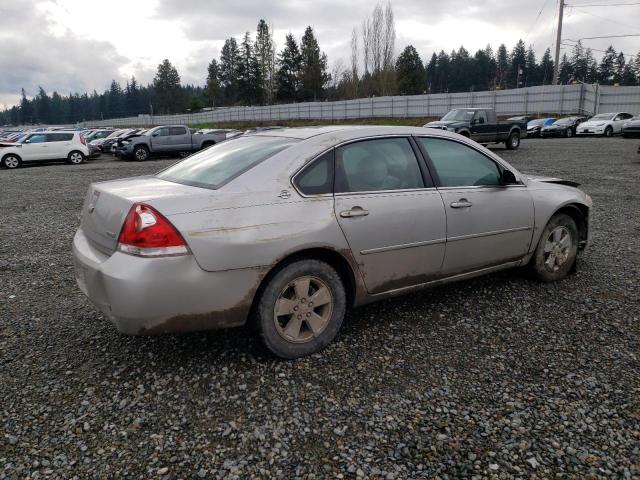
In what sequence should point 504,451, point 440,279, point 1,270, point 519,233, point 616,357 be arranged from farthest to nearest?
point 1,270 → point 519,233 → point 440,279 → point 616,357 → point 504,451

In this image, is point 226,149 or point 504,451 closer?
point 504,451

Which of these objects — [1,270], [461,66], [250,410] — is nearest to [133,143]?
[1,270]

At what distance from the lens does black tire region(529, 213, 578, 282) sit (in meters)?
4.54

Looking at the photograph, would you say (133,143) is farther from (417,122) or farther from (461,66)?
(461,66)

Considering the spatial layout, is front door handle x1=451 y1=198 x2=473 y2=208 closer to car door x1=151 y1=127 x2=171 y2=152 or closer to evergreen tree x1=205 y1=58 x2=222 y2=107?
car door x1=151 y1=127 x2=171 y2=152

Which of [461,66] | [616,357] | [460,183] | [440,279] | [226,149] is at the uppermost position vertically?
[461,66]

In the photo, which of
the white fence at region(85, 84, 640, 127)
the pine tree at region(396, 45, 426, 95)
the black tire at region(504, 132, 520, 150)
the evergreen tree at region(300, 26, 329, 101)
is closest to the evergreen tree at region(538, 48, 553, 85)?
the pine tree at region(396, 45, 426, 95)

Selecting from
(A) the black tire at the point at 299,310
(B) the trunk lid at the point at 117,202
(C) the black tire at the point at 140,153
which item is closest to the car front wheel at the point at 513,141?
(C) the black tire at the point at 140,153

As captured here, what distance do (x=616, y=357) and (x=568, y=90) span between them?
131 feet

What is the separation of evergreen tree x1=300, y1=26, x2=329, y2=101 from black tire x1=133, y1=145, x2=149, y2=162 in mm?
54083

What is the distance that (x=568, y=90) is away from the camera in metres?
37.3

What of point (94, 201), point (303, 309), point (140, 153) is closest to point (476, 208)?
point (303, 309)

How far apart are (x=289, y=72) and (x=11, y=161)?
201 ft

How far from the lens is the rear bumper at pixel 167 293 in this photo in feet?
9.02
